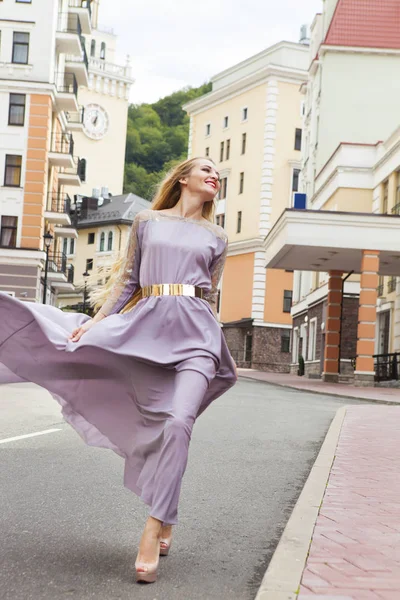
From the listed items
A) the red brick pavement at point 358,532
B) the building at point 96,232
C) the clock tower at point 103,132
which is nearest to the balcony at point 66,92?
the building at point 96,232

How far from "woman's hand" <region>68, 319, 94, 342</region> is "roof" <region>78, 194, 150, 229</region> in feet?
261

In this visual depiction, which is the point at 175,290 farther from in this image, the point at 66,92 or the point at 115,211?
the point at 115,211

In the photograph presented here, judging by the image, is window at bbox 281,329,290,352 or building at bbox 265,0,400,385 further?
window at bbox 281,329,290,352

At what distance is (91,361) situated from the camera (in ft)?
16.7

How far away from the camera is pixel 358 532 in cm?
554

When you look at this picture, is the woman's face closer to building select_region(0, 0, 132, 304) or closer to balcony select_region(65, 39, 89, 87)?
building select_region(0, 0, 132, 304)

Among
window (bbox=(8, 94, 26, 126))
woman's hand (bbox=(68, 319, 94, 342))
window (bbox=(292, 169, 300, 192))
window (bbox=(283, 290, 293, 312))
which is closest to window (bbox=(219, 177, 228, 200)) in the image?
window (bbox=(292, 169, 300, 192))

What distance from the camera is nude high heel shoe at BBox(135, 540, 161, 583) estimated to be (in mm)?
4309

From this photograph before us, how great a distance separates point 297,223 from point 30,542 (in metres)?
26.7

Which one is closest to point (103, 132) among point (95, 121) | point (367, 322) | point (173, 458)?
point (95, 121)

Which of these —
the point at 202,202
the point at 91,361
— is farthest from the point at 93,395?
the point at 202,202

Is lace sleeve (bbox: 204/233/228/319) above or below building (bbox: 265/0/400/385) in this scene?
below

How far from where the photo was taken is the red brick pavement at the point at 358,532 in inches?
165

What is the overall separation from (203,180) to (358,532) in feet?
6.86
